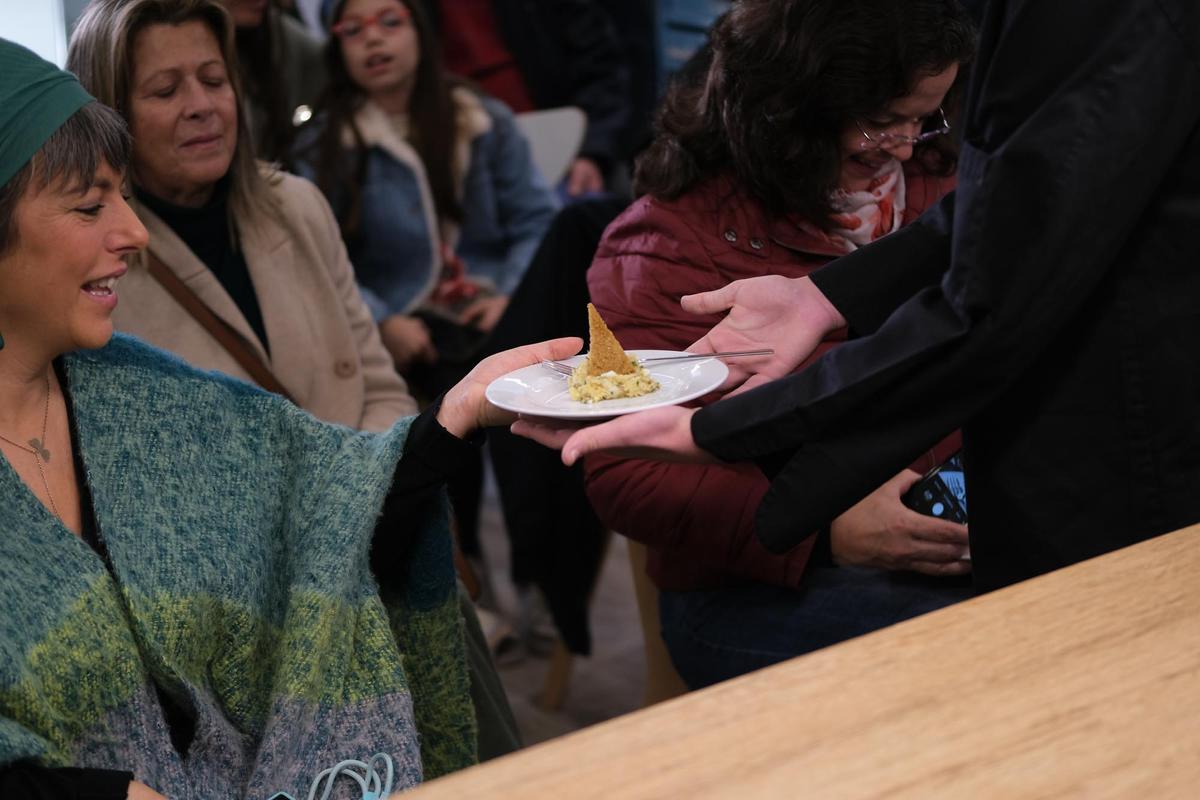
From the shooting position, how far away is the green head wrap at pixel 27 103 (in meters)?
1.21

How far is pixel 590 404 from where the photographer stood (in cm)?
115

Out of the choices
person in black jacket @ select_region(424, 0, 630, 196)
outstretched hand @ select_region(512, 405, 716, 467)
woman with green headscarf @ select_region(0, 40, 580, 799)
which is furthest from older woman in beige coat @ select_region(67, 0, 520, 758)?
person in black jacket @ select_region(424, 0, 630, 196)

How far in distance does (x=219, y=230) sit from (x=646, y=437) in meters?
1.11

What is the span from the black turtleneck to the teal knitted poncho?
62 cm

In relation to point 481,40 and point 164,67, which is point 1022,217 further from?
point 481,40

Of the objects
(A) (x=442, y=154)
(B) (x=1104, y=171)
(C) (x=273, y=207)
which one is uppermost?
(B) (x=1104, y=171)

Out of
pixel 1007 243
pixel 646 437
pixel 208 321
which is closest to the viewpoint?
pixel 1007 243

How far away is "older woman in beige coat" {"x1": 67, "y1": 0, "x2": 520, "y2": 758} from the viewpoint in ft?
6.00

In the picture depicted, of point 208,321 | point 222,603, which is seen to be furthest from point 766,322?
point 208,321

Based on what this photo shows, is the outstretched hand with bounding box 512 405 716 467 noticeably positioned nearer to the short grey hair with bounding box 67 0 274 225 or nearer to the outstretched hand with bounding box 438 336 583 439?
the outstretched hand with bounding box 438 336 583 439

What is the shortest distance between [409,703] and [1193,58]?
0.90 meters

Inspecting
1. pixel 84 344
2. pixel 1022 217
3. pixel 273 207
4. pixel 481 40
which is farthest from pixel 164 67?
pixel 481 40

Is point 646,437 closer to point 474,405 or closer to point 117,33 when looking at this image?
point 474,405

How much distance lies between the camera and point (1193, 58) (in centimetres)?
96
